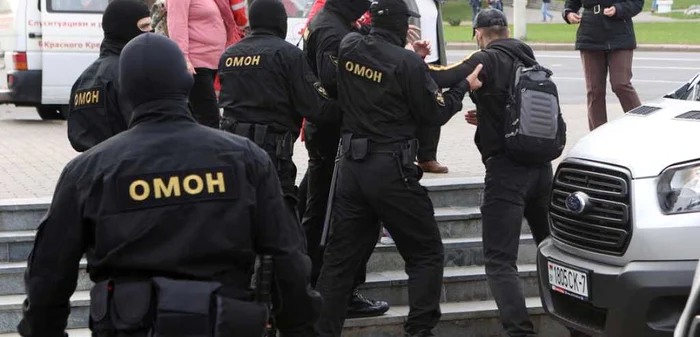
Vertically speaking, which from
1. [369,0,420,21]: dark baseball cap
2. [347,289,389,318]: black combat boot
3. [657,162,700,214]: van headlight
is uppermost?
[369,0,420,21]: dark baseball cap

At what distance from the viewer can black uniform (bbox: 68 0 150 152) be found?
6355mm

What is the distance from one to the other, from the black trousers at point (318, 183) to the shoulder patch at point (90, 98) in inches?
59.7

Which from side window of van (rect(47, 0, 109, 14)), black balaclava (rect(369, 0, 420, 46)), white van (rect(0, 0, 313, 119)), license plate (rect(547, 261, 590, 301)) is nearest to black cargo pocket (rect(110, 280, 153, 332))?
license plate (rect(547, 261, 590, 301))

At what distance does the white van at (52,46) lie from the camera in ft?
45.6

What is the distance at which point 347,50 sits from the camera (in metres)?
6.80

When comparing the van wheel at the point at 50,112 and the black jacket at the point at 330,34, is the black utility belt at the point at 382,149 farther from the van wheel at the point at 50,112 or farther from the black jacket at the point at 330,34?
the van wheel at the point at 50,112

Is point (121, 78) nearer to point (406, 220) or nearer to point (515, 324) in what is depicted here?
point (406, 220)

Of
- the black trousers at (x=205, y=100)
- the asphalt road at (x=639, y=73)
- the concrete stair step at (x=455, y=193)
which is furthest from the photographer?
the asphalt road at (x=639, y=73)

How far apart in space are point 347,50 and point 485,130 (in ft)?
2.97

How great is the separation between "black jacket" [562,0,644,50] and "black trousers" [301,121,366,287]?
298cm

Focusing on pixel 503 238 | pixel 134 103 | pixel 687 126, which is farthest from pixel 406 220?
pixel 134 103

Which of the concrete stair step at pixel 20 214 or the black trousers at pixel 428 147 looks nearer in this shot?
the concrete stair step at pixel 20 214

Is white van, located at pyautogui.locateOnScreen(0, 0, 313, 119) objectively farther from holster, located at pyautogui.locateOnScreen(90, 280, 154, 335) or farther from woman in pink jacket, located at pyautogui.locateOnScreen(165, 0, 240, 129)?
holster, located at pyautogui.locateOnScreen(90, 280, 154, 335)

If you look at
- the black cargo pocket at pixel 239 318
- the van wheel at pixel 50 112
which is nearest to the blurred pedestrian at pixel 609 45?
the black cargo pocket at pixel 239 318
